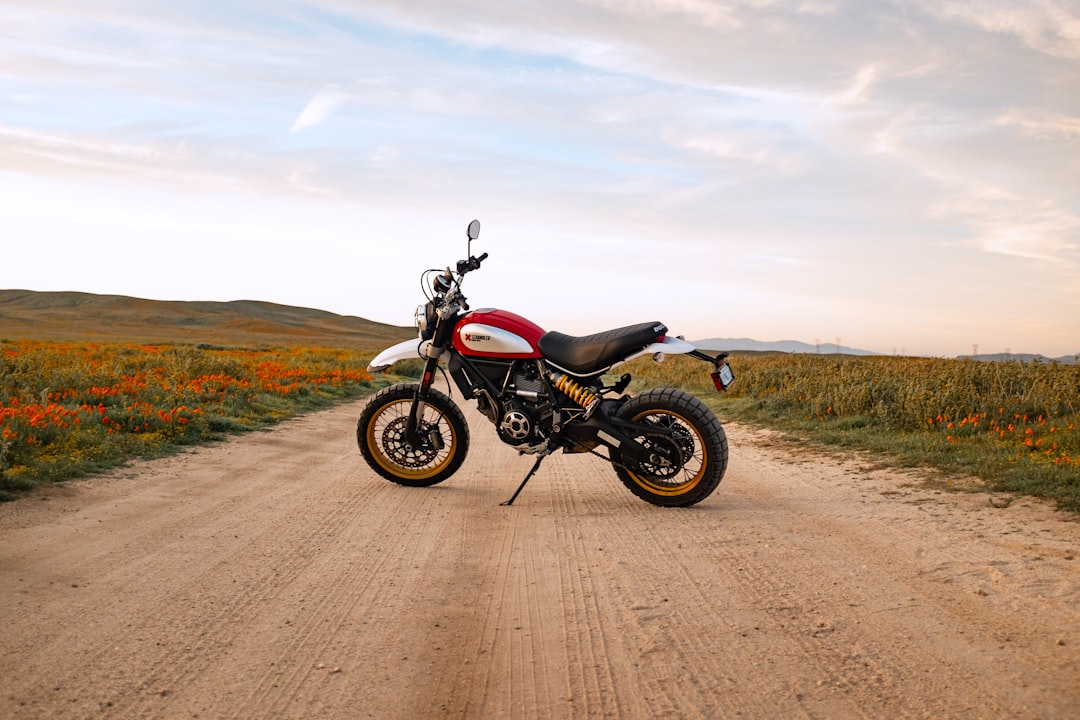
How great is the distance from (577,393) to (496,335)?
0.87m

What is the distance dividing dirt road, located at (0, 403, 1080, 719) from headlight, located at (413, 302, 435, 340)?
4.74 feet

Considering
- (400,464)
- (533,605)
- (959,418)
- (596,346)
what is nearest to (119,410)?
(400,464)

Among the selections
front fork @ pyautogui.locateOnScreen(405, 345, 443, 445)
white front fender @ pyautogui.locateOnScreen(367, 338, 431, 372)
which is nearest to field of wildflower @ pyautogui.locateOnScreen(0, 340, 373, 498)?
white front fender @ pyautogui.locateOnScreen(367, 338, 431, 372)

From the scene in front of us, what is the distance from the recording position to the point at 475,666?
3.64 m

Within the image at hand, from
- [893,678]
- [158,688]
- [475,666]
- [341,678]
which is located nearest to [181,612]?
[158,688]

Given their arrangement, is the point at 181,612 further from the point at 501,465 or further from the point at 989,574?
the point at 501,465

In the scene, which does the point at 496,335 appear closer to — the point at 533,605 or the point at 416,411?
the point at 416,411

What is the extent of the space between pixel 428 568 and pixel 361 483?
3211mm

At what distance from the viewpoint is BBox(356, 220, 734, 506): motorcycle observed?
689cm

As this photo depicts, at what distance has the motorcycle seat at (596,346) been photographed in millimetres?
6824

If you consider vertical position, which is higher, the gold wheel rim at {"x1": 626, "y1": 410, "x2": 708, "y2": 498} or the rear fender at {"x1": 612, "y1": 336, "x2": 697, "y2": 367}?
the rear fender at {"x1": 612, "y1": 336, "x2": 697, "y2": 367}

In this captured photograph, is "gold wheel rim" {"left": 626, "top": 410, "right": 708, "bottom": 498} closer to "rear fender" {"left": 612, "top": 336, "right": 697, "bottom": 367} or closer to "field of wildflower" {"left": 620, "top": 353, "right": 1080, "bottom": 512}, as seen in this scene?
"rear fender" {"left": 612, "top": 336, "right": 697, "bottom": 367}

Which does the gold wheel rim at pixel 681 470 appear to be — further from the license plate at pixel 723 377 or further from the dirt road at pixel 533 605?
the license plate at pixel 723 377

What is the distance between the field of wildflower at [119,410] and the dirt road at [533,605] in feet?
3.58
